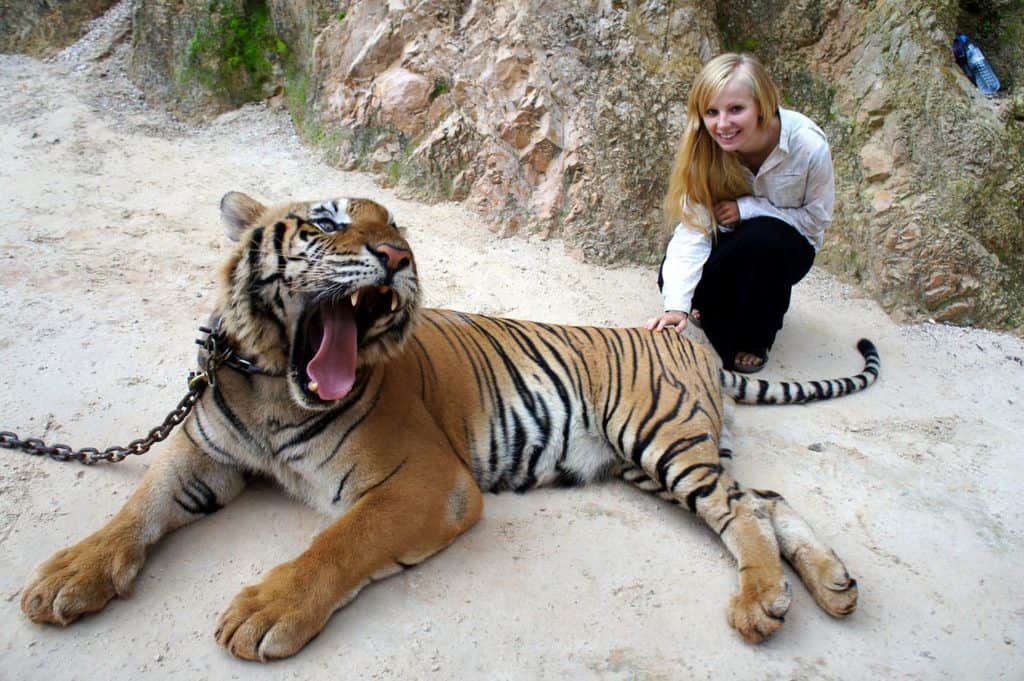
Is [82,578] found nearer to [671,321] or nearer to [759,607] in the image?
[759,607]

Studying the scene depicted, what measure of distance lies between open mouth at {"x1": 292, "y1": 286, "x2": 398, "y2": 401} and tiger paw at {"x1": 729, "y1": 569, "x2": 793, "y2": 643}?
1.48m

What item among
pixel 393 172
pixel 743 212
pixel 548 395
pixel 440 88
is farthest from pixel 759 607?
pixel 440 88

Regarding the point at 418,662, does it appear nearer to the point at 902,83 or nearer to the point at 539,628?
the point at 539,628

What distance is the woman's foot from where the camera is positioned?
423cm

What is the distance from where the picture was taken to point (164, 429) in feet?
8.20

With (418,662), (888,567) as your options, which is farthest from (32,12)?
(888,567)

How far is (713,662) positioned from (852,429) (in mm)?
1928

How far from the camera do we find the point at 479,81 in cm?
543

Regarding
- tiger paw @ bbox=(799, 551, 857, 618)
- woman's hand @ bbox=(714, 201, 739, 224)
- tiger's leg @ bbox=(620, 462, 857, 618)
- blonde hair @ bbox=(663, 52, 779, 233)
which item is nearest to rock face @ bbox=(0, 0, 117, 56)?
blonde hair @ bbox=(663, 52, 779, 233)

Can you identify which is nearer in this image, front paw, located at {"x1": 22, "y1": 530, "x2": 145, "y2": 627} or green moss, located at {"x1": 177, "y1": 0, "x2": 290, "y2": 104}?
front paw, located at {"x1": 22, "y1": 530, "x2": 145, "y2": 627}

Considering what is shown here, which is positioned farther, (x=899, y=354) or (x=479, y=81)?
(x=479, y=81)

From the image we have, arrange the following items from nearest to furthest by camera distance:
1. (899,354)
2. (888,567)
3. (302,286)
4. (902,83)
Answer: (302,286) → (888,567) → (899,354) → (902,83)

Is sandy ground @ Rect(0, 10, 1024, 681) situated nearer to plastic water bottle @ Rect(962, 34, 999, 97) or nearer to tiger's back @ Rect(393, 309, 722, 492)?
tiger's back @ Rect(393, 309, 722, 492)

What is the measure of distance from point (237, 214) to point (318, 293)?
0.52m
